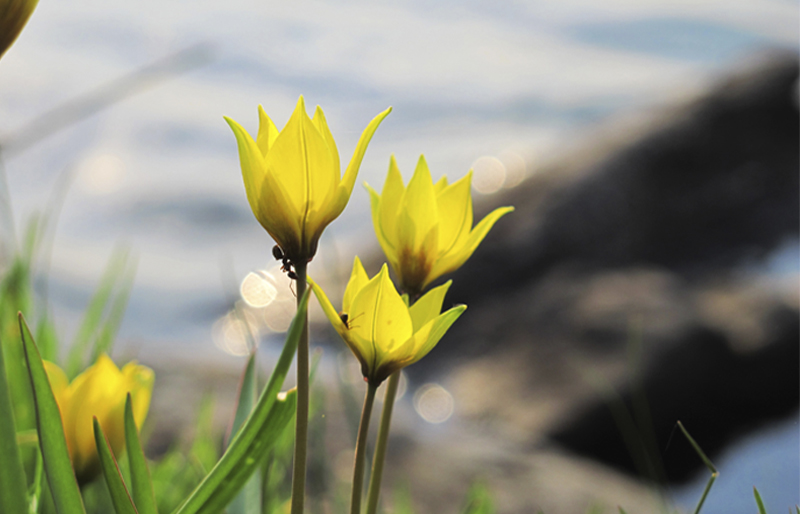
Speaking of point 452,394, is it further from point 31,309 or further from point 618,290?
point 31,309

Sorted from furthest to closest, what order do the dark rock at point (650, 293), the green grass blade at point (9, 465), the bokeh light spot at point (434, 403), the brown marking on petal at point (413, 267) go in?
1. the bokeh light spot at point (434, 403)
2. the dark rock at point (650, 293)
3. the brown marking on petal at point (413, 267)
4. the green grass blade at point (9, 465)

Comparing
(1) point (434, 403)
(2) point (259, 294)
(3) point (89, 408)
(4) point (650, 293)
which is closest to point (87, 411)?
(3) point (89, 408)

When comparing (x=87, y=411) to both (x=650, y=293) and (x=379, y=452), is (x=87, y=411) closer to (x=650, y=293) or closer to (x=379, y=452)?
(x=379, y=452)

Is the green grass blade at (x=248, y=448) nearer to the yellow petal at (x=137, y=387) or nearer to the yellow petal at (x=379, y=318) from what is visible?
the yellow petal at (x=379, y=318)

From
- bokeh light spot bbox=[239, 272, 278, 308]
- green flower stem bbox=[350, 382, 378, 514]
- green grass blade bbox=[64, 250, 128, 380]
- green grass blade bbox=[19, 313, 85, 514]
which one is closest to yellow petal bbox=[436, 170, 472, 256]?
green flower stem bbox=[350, 382, 378, 514]

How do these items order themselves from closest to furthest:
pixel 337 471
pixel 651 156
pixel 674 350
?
1. pixel 337 471
2. pixel 674 350
3. pixel 651 156

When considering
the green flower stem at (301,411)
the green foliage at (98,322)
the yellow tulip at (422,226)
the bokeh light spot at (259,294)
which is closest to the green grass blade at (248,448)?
the green flower stem at (301,411)

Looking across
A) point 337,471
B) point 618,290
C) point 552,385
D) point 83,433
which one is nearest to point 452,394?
point 552,385
